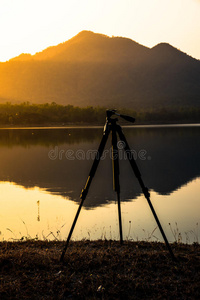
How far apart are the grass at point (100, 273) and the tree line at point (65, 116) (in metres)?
123

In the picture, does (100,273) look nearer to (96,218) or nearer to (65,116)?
(96,218)

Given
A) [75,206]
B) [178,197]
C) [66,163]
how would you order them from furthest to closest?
[66,163] → [178,197] → [75,206]

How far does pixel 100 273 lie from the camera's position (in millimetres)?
5785

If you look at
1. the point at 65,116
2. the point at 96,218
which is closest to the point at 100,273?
the point at 96,218

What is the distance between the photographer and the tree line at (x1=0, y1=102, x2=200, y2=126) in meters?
129

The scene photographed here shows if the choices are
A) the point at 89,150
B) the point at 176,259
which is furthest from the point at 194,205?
the point at 89,150

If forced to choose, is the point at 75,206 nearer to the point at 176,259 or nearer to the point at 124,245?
the point at 124,245

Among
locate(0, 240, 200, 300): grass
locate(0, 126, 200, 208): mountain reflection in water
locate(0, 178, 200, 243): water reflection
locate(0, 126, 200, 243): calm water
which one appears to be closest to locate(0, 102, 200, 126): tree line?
locate(0, 126, 200, 208): mountain reflection in water

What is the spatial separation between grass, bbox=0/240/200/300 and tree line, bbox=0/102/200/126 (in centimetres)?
12268

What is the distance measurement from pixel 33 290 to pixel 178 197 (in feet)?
44.3

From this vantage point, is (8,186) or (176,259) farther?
(8,186)

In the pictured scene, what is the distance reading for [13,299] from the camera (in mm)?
4988

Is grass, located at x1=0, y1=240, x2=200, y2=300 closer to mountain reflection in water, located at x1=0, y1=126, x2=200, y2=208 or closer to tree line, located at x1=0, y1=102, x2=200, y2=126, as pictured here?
mountain reflection in water, located at x1=0, y1=126, x2=200, y2=208

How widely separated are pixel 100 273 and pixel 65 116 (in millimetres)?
136561
